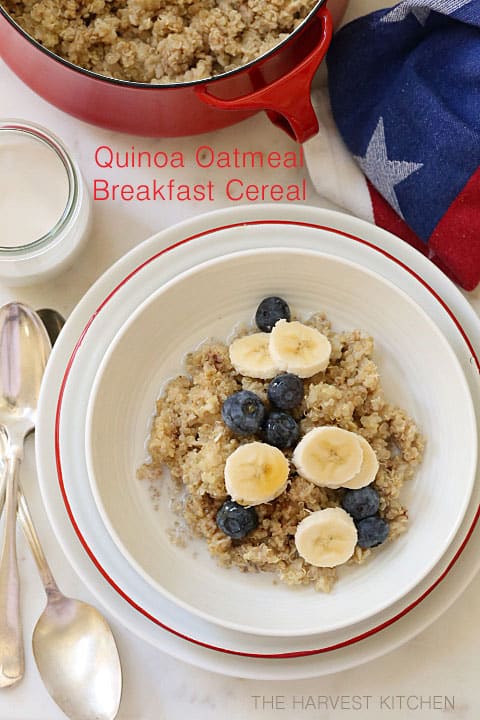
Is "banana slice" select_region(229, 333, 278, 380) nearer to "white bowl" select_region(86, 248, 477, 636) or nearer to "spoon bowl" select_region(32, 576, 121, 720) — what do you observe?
"white bowl" select_region(86, 248, 477, 636)

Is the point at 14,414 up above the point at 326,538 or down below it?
above

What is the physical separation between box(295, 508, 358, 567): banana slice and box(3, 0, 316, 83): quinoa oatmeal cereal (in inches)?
25.8

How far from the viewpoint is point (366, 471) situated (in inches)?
47.0

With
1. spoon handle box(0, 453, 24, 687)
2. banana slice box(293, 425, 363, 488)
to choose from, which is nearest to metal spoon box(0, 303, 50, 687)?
spoon handle box(0, 453, 24, 687)

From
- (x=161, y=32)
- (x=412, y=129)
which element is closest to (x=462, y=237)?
(x=412, y=129)

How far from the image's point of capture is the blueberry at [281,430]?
120 centimetres

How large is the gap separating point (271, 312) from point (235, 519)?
1.02ft

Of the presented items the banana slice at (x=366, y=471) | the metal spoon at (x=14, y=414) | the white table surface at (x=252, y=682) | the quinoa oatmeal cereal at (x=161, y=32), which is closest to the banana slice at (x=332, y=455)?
the banana slice at (x=366, y=471)

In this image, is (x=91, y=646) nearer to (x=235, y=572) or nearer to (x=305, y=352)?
(x=235, y=572)

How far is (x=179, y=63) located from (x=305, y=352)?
1.51 ft

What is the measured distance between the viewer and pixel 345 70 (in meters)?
1.34

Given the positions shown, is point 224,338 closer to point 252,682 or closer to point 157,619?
point 157,619

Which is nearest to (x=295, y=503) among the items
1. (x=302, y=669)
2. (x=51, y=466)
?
(x=302, y=669)

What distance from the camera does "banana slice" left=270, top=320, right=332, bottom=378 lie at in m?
1.22
